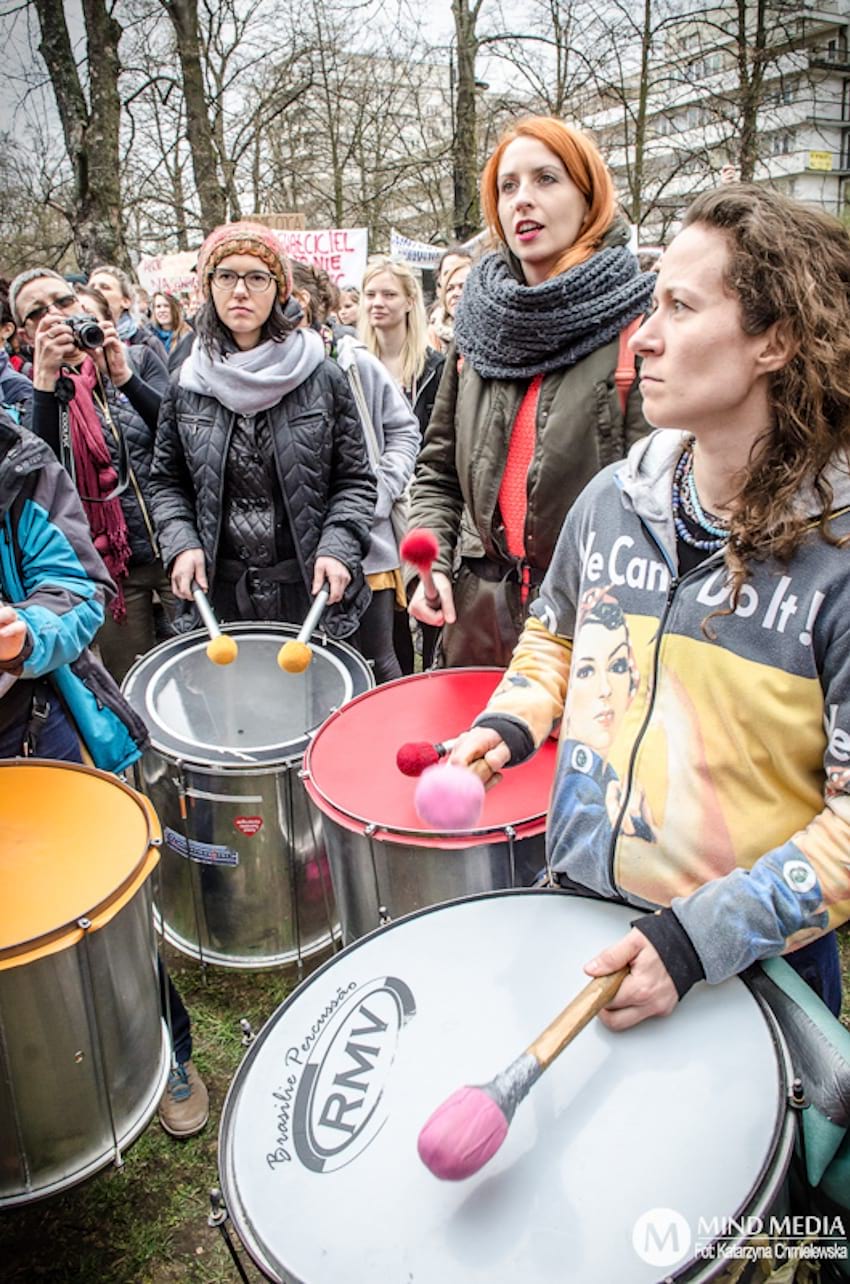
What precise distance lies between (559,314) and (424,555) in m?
0.60

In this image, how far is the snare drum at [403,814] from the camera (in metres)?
1.83

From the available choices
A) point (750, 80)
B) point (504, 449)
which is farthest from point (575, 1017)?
point (750, 80)

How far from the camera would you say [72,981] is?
1.54 meters

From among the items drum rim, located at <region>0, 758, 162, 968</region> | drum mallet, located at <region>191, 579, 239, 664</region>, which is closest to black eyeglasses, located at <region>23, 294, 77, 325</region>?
drum mallet, located at <region>191, 579, 239, 664</region>

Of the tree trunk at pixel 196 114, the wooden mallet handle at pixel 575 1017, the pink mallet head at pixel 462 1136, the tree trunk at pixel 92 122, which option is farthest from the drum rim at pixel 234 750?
the tree trunk at pixel 196 114

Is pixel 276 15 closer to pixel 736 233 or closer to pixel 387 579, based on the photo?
pixel 387 579

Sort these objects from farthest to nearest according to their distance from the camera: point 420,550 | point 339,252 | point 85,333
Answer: point 339,252 → point 85,333 → point 420,550

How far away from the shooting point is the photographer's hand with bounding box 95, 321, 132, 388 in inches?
142

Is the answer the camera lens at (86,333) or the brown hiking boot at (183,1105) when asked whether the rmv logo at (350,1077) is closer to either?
the brown hiking boot at (183,1105)

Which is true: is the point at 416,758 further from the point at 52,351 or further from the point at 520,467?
the point at 52,351

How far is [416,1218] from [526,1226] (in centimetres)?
12

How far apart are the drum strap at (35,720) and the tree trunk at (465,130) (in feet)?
38.7

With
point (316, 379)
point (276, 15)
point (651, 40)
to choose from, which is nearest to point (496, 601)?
point (316, 379)

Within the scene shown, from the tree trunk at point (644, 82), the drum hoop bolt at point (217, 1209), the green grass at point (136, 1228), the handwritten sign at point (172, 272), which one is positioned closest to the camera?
the drum hoop bolt at point (217, 1209)
